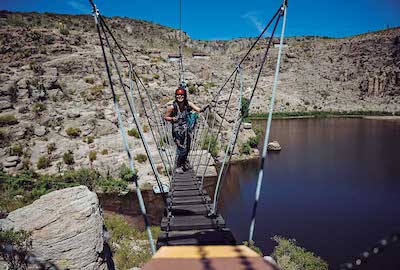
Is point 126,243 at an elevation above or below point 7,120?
below

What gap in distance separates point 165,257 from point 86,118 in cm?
1469

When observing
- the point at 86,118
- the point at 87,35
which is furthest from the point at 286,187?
the point at 87,35

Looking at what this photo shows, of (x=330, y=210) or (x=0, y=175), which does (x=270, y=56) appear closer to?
(x=330, y=210)

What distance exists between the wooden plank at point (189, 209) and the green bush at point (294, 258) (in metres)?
4.56

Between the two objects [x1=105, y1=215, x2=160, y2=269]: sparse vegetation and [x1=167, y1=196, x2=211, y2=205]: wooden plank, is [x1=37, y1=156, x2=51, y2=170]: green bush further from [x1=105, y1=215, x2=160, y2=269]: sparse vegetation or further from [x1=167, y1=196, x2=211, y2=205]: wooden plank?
[x1=167, y1=196, x2=211, y2=205]: wooden plank

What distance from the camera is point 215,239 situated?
Answer: 2.27m

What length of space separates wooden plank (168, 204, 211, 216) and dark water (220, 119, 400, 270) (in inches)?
215

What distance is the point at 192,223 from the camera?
2590 mm

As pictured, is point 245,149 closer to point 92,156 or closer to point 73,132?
point 92,156

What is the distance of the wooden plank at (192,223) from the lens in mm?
2533

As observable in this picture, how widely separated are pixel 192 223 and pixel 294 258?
5520mm

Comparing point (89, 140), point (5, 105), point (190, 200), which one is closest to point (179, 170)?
point (190, 200)

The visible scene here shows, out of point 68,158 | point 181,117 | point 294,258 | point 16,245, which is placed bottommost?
point 294,258

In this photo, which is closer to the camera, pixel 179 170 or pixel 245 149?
pixel 179 170
